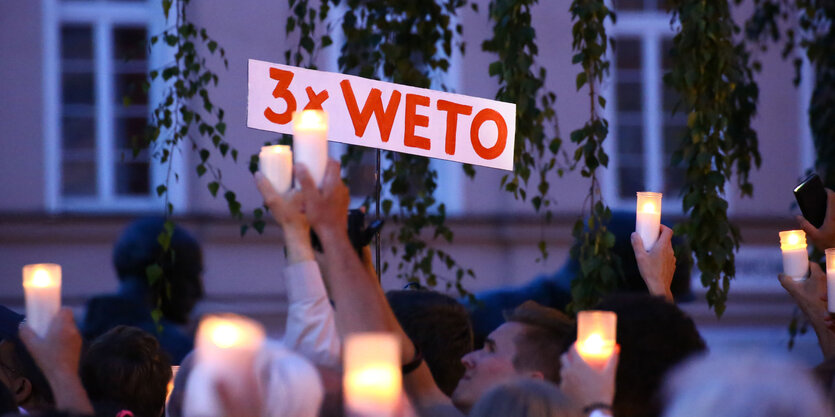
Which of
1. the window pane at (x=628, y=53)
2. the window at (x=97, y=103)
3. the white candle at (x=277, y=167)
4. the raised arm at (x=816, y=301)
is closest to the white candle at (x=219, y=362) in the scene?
the white candle at (x=277, y=167)

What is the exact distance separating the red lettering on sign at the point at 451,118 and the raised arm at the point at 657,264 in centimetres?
49

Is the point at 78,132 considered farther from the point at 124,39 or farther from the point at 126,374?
the point at 126,374

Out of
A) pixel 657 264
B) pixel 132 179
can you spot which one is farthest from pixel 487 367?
pixel 132 179

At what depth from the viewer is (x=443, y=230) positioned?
358 centimetres

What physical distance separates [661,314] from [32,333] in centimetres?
113

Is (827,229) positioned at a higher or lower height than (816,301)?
higher

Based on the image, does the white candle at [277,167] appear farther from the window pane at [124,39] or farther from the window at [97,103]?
the window pane at [124,39]

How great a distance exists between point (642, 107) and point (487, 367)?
484cm

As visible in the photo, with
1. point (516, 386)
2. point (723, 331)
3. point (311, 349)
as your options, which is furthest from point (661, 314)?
point (723, 331)

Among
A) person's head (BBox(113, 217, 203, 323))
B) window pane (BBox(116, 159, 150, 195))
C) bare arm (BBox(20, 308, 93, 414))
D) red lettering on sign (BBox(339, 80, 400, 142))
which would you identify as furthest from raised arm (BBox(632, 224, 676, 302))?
window pane (BBox(116, 159, 150, 195))

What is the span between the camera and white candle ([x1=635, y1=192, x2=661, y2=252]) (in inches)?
93.5

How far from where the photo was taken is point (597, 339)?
A: 1709mm

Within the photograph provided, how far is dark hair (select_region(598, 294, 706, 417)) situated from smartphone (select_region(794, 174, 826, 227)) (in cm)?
92

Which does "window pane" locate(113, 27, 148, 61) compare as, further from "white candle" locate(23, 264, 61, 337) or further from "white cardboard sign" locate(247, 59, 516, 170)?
"white candle" locate(23, 264, 61, 337)
